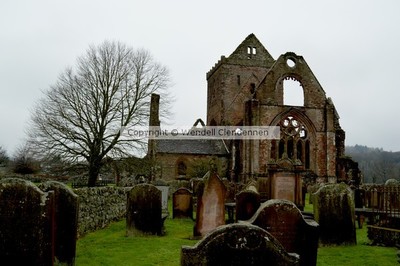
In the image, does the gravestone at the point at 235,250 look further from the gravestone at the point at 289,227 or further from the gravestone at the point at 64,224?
the gravestone at the point at 64,224

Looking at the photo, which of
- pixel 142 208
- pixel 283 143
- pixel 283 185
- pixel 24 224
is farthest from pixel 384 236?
pixel 283 143

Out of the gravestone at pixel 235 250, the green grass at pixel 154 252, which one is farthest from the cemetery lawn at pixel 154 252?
the gravestone at pixel 235 250

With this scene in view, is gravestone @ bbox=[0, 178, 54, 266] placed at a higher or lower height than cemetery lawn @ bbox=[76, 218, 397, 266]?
higher

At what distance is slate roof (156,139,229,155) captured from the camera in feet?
119

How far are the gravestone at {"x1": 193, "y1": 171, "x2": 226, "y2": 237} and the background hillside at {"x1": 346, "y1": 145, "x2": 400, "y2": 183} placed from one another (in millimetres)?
57190

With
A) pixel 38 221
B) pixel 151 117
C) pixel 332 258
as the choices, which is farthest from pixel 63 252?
pixel 151 117

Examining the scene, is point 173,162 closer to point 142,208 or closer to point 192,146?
point 192,146

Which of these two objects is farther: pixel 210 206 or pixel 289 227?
pixel 210 206

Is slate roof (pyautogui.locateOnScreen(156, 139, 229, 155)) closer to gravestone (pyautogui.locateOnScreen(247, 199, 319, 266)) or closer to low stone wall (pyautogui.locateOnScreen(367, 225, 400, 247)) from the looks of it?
low stone wall (pyautogui.locateOnScreen(367, 225, 400, 247))

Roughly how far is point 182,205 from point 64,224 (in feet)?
33.8

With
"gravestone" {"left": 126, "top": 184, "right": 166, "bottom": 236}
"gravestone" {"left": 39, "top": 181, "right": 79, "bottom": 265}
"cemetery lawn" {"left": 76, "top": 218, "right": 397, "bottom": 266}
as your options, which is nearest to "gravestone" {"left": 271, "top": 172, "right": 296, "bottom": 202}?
"cemetery lawn" {"left": 76, "top": 218, "right": 397, "bottom": 266}

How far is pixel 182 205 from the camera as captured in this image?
1728 centimetres

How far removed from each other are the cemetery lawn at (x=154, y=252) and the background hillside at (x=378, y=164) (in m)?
56.9

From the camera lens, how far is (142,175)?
28.8 meters
